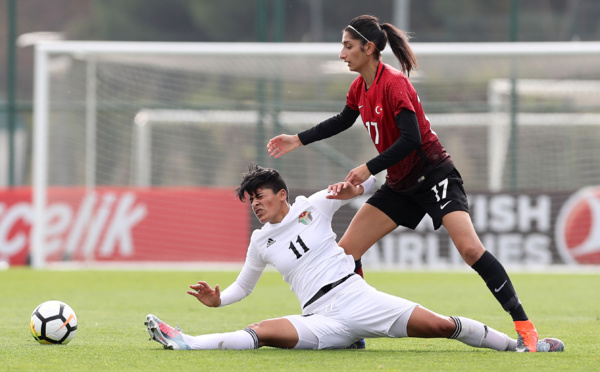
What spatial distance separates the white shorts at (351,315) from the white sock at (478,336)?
11.6 inches

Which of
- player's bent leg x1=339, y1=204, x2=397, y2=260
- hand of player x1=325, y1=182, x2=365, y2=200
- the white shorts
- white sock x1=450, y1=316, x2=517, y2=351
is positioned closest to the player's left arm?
hand of player x1=325, y1=182, x2=365, y2=200

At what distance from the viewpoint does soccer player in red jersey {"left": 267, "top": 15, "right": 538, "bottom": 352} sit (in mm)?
5898

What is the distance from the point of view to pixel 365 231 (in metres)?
6.33

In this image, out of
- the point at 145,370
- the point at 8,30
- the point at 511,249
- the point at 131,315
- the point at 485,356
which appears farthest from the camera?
the point at 8,30

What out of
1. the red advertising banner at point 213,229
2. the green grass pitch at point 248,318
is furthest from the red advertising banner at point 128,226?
the green grass pitch at point 248,318

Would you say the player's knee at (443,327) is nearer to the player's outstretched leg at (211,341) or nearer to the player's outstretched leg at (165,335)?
the player's outstretched leg at (211,341)

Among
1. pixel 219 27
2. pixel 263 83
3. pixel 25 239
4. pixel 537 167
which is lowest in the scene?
pixel 25 239

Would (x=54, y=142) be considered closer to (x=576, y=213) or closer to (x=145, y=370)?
(x=576, y=213)

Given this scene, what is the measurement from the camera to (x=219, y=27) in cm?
2334

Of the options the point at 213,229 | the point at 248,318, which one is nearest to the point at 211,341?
the point at 248,318

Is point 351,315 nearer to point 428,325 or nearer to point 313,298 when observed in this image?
point 313,298

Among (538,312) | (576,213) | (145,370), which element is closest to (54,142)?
(576,213)

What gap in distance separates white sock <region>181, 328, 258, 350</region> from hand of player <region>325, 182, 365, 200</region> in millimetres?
963

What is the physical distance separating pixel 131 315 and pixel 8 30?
11.5 meters
